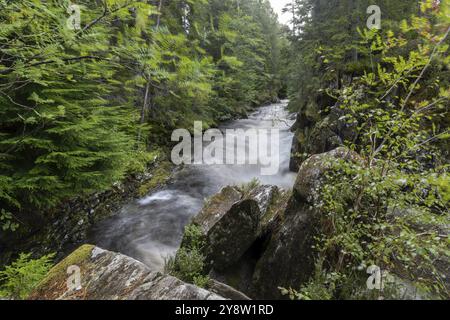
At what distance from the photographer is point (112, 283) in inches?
101

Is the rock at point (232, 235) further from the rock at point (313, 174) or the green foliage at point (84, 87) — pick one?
the green foliage at point (84, 87)

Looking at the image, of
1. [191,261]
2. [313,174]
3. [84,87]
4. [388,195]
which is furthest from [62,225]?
[388,195]

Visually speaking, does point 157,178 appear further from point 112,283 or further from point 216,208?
point 112,283

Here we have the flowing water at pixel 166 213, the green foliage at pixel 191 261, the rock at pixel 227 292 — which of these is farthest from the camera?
the flowing water at pixel 166 213

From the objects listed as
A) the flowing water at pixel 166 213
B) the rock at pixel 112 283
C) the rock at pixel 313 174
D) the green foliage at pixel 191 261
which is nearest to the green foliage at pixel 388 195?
the rock at pixel 313 174

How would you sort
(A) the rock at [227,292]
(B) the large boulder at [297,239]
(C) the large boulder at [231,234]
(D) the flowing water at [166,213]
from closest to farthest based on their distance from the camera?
(A) the rock at [227,292]
(B) the large boulder at [297,239]
(C) the large boulder at [231,234]
(D) the flowing water at [166,213]

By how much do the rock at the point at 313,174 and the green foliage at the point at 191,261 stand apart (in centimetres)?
220

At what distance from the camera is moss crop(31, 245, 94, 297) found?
271 cm

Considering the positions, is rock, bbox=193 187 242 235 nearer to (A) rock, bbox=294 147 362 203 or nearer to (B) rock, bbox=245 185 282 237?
(B) rock, bbox=245 185 282 237

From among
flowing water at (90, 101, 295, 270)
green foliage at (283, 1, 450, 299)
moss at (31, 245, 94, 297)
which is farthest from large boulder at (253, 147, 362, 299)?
moss at (31, 245, 94, 297)

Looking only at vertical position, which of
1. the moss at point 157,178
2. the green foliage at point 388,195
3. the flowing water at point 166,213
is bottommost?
the flowing water at point 166,213

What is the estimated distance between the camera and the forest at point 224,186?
2699mm

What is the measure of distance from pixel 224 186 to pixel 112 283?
15.0 feet

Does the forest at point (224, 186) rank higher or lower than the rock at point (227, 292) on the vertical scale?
higher
